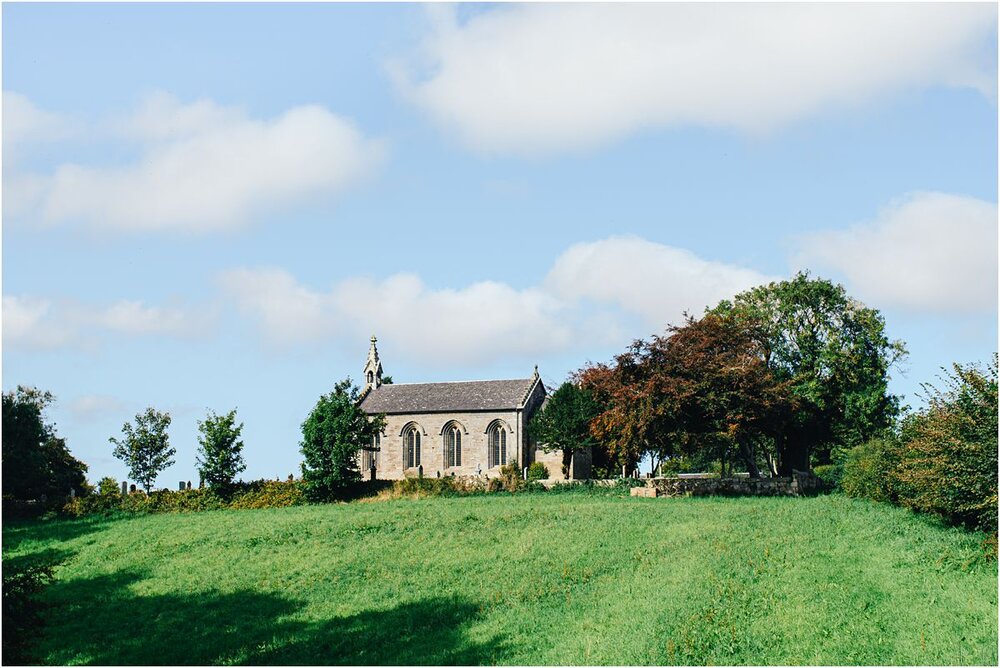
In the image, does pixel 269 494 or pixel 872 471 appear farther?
pixel 269 494

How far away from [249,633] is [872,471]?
2707 centimetres

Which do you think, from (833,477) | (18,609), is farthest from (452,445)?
(18,609)

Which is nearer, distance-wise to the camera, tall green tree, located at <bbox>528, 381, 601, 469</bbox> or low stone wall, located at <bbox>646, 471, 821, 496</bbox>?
low stone wall, located at <bbox>646, 471, 821, 496</bbox>

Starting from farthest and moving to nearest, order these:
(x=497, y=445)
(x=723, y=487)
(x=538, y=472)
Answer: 1. (x=497, y=445)
2. (x=538, y=472)
3. (x=723, y=487)

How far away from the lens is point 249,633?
77.1ft

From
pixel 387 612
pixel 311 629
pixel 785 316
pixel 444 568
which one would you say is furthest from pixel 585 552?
pixel 785 316

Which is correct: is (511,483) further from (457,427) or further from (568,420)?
(457,427)

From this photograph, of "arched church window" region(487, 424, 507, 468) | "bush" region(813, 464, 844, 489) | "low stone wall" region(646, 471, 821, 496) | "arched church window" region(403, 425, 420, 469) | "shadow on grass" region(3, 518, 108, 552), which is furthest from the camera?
"arched church window" region(403, 425, 420, 469)

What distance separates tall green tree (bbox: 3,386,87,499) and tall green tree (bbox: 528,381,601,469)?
3002 centimetres

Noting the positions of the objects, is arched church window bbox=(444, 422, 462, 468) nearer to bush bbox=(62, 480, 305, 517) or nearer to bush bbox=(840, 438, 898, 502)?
bush bbox=(62, 480, 305, 517)

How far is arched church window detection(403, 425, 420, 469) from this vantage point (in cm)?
6925

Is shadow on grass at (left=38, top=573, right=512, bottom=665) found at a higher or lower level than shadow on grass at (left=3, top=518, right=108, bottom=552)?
lower

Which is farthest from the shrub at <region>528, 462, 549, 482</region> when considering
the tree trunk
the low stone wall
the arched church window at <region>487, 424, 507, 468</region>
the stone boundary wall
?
the tree trunk

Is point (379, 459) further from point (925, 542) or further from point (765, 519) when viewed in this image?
point (925, 542)
